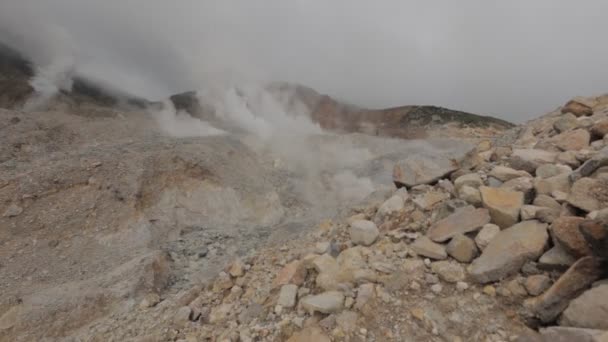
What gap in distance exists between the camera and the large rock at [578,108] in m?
5.92

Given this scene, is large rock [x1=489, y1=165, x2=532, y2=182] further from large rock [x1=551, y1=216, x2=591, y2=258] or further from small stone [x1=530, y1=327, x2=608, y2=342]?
small stone [x1=530, y1=327, x2=608, y2=342]

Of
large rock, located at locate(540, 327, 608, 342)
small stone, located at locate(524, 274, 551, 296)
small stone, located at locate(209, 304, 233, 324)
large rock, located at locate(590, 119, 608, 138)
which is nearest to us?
large rock, located at locate(540, 327, 608, 342)

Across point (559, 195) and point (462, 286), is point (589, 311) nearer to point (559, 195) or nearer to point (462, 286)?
point (462, 286)

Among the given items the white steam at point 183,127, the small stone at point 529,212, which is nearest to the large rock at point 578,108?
the small stone at point 529,212

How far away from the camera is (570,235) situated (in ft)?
8.56

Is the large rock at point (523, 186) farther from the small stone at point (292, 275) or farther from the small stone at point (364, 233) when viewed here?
the small stone at point (292, 275)

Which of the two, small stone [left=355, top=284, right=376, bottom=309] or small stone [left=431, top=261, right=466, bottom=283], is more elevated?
small stone [left=431, top=261, right=466, bottom=283]

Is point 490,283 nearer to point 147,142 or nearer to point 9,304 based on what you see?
point 9,304

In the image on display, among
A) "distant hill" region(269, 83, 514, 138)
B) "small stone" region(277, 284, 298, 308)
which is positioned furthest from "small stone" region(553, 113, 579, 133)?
"distant hill" region(269, 83, 514, 138)

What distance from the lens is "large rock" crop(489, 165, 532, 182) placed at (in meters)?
4.08

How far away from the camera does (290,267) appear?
4.31m

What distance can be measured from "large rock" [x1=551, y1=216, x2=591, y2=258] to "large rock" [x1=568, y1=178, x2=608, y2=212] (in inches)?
13.8

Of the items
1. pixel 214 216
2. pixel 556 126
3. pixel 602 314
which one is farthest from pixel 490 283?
pixel 214 216

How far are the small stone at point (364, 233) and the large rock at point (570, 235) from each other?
192 cm
